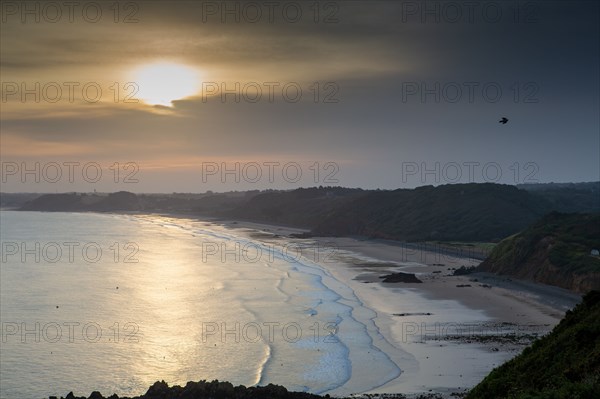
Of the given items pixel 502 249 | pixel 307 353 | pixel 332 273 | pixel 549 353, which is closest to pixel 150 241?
pixel 332 273

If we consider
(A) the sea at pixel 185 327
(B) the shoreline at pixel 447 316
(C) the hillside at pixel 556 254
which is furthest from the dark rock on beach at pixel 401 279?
(C) the hillside at pixel 556 254

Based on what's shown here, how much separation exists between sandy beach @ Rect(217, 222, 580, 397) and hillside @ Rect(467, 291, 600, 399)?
23.4 feet

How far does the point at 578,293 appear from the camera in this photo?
59000 mm

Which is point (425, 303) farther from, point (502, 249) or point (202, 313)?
point (502, 249)

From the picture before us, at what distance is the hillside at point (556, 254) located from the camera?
61.7 metres

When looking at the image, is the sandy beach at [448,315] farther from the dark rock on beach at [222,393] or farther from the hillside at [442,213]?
the hillside at [442,213]

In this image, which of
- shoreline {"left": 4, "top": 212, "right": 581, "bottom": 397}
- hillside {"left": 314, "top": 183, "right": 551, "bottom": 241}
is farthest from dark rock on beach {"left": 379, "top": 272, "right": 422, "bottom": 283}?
hillside {"left": 314, "top": 183, "right": 551, "bottom": 241}

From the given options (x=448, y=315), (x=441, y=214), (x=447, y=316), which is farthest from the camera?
(x=441, y=214)

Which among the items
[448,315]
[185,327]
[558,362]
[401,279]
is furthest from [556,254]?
[558,362]

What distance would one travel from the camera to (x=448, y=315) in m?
50.6

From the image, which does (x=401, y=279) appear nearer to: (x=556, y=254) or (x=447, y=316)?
(x=556, y=254)

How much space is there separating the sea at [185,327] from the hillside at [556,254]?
2020 cm

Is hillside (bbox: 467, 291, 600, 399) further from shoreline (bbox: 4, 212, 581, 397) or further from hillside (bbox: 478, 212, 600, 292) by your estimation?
→ hillside (bbox: 478, 212, 600, 292)

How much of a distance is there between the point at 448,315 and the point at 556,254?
2349 cm
